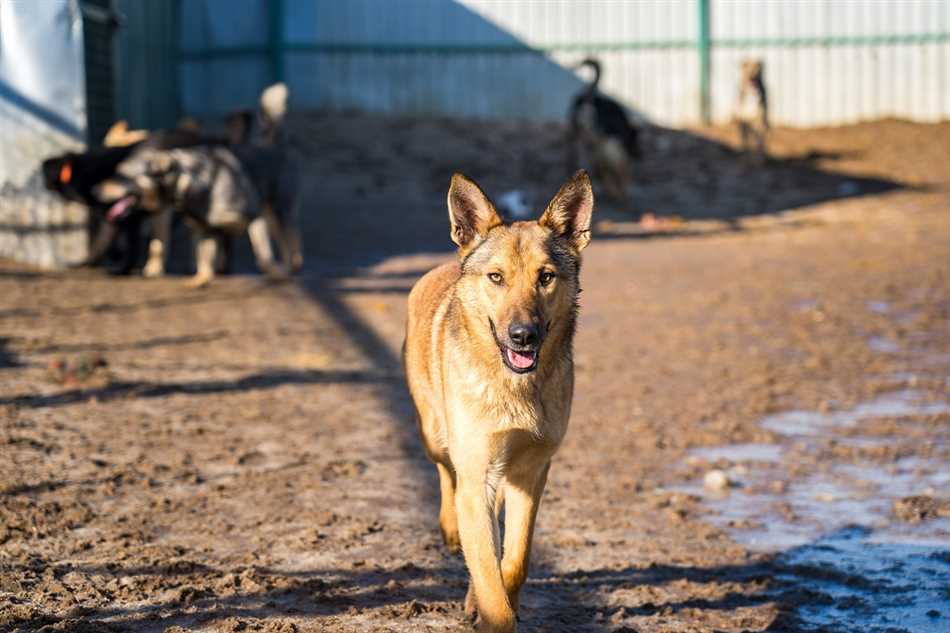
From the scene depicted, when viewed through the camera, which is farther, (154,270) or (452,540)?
(154,270)

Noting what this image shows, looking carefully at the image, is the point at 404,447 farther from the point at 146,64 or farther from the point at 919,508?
the point at 146,64

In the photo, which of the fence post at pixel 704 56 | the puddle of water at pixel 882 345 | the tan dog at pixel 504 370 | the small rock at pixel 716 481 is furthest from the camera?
the fence post at pixel 704 56

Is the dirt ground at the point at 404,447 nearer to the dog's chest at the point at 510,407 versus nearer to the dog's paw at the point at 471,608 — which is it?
the dog's paw at the point at 471,608

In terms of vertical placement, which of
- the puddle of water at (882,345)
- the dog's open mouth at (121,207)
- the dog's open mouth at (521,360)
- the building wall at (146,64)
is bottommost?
the puddle of water at (882,345)

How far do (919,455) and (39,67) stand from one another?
8312 mm

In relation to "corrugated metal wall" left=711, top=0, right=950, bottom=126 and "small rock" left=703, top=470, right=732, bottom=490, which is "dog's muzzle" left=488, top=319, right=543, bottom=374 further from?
"corrugated metal wall" left=711, top=0, right=950, bottom=126

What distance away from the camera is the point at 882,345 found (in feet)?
29.5

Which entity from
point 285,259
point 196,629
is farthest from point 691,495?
point 285,259

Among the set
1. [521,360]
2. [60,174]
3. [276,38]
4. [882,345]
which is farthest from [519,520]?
[276,38]

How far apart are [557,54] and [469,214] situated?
1943cm

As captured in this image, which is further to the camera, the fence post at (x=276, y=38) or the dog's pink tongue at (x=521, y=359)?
the fence post at (x=276, y=38)

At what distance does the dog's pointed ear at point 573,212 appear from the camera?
14.0 ft

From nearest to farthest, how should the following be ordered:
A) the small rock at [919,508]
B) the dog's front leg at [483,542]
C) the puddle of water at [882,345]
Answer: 1. the dog's front leg at [483,542]
2. the small rock at [919,508]
3. the puddle of water at [882,345]

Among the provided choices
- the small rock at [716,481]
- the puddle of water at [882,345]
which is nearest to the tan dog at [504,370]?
the small rock at [716,481]
